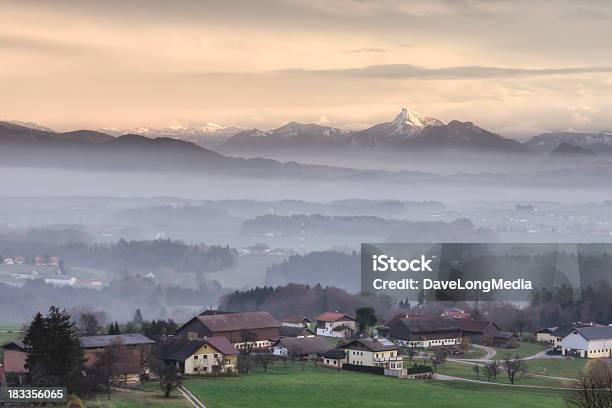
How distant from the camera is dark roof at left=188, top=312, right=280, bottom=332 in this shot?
6634cm

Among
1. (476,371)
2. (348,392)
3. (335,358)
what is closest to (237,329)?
(335,358)

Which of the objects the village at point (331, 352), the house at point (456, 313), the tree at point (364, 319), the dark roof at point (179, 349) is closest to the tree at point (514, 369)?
the village at point (331, 352)

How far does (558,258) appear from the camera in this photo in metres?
122

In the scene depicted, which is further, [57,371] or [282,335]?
[282,335]

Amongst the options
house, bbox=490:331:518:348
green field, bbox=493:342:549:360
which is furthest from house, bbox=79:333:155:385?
house, bbox=490:331:518:348

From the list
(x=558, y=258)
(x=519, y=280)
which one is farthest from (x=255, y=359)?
(x=558, y=258)

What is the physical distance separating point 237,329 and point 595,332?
68.6 ft

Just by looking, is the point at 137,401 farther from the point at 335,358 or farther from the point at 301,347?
the point at 301,347

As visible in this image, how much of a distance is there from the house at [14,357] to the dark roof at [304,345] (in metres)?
16.8

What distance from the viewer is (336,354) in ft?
197

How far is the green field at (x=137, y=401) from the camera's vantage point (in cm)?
4278

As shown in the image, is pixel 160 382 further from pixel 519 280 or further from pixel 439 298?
pixel 519 280

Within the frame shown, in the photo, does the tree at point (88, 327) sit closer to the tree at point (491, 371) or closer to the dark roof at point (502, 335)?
the tree at point (491, 371)

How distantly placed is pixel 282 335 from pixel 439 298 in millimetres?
28737
